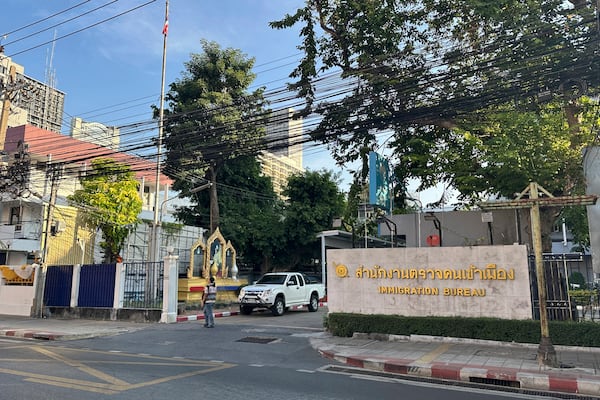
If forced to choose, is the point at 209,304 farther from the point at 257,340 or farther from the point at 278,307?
the point at 278,307

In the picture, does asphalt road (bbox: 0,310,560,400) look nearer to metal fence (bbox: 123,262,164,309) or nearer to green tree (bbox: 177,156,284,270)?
metal fence (bbox: 123,262,164,309)

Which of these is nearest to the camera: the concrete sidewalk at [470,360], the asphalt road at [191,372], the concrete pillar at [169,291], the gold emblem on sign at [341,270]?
the asphalt road at [191,372]

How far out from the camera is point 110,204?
24969 millimetres

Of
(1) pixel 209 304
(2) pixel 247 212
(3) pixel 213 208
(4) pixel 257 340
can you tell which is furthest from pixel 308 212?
(4) pixel 257 340

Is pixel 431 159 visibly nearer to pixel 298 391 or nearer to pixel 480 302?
pixel 480 302

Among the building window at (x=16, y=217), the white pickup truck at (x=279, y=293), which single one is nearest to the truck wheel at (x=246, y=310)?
the white pickup truck at (x=279, y=293)

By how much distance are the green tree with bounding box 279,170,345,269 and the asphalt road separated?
627 inches

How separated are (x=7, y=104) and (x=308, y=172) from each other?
17.4m

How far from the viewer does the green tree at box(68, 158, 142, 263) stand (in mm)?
24812

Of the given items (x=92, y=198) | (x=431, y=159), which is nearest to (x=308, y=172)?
(x=92, y=198)

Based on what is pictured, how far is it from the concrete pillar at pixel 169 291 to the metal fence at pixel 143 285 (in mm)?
432

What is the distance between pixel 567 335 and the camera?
9.71 meters

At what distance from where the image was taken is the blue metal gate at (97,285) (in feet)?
60.1

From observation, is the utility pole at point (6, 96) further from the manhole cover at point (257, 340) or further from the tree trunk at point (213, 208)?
the manhole cover at point (257, 340)
